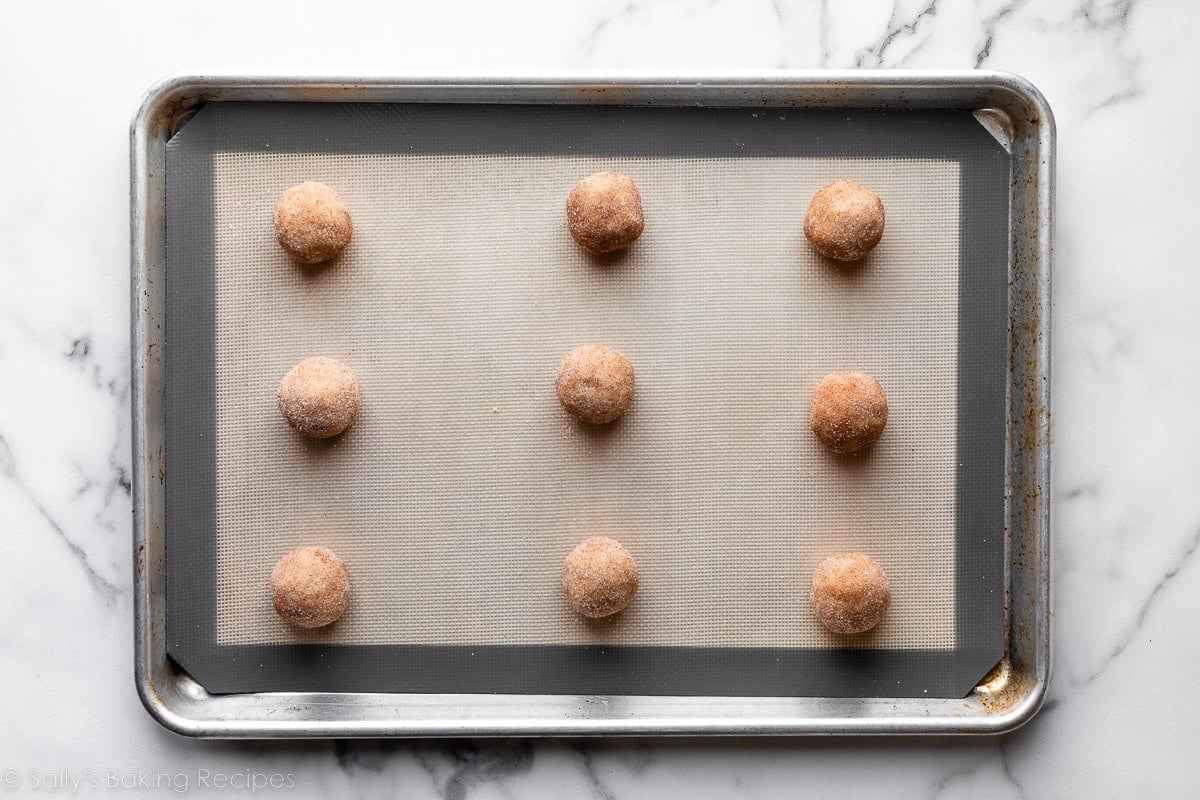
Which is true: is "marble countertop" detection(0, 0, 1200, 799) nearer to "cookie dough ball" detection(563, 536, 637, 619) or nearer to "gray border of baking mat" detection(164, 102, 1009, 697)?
"gray border of baking mat" detection(164, 102, 1009, 697)

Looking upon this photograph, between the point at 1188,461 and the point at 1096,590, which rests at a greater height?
the point at 1188,461

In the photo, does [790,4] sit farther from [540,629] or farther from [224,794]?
[224,794]

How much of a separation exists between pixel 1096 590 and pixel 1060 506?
14 centimetres

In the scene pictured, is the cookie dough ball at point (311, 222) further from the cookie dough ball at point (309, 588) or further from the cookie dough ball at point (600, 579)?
the cookie dough ball at point (600, 579)

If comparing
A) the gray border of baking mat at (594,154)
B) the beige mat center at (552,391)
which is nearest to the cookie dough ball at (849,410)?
the beige mat center at (552,391)

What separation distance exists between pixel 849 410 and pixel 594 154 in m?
0.51

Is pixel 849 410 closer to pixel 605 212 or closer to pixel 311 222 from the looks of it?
pixel 605 212

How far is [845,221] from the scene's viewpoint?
120 cm

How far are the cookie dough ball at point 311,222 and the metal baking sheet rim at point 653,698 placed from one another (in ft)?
0.47

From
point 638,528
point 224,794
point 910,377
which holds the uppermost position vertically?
point 910,377

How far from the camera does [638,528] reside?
1274 mm

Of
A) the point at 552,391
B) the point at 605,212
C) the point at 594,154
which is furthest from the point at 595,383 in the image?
the point at 594,154

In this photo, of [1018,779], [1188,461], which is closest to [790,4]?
[1188,461]

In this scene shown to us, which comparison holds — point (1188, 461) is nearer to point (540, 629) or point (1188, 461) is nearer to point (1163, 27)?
point (1163, 27)
